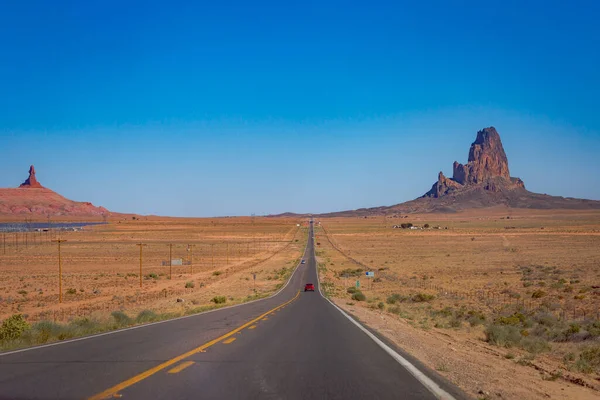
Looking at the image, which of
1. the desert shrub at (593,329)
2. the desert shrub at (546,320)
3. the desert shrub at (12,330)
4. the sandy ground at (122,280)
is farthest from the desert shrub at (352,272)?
the desert shrub at (12,330)

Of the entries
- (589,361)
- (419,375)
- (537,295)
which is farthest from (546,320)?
(419,375)

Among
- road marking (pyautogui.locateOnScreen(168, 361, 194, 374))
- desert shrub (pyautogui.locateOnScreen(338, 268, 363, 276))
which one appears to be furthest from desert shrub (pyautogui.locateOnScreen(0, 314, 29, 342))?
desert shrub (pyautogui.locateOnScreen(338, 268, 363, 276))

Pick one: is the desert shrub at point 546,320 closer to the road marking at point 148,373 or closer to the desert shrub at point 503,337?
the desert shrub at point 503,337

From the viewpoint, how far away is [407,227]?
196875mm

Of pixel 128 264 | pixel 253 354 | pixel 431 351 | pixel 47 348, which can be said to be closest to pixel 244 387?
pixel 253 354

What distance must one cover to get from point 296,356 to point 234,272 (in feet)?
199

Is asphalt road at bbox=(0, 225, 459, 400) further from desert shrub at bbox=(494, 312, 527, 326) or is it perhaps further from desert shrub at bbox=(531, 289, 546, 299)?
desert shrub at bbox=(531, 289, 546, 299)

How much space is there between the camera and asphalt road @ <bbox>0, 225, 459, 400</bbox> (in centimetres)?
694

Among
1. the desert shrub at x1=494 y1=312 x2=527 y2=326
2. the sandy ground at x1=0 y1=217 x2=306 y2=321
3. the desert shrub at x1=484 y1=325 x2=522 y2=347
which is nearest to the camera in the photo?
the desert shrub at x1=484 y1=325 x2=522 y2=347

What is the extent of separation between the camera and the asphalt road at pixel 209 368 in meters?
6.94

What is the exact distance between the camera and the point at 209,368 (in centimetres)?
857

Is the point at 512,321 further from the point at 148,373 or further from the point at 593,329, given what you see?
the point at 148,373

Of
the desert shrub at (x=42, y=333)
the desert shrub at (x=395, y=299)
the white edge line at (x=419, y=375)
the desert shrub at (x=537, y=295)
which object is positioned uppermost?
the white edge line at (x=419, y=375)

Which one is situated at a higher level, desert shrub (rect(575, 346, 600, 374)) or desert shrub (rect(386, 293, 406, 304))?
desert shrub (rect(575, 346, 600, 374))
